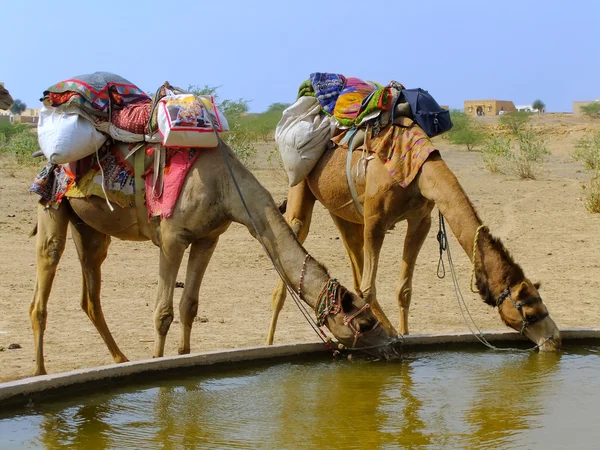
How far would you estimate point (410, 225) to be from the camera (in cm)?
747

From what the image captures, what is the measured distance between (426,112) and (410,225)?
0.88m

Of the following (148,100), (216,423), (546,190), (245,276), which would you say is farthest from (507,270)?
(546,190)

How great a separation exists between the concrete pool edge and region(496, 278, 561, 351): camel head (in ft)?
1.10

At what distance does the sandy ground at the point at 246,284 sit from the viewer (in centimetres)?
789

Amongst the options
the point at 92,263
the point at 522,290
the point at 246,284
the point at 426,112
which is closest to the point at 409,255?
the point at 426,112

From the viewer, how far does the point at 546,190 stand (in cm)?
1878

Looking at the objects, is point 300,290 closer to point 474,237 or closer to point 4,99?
point 474,237

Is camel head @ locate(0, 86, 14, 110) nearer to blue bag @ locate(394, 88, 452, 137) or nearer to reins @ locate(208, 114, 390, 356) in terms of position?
reins @ locate(208, 114, 390, 356)

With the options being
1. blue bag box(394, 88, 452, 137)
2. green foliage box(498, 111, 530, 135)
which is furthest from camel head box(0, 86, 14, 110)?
green foliage box(498, 111, 530, 135)

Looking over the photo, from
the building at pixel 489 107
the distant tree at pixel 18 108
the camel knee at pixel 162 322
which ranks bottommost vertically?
the camel knee at pixel 162 322

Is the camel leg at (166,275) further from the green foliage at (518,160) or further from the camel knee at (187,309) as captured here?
the green foliage at (518,160)

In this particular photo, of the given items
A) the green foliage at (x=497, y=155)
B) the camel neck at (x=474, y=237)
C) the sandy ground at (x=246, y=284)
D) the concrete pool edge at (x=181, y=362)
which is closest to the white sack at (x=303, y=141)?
the sandy ground at (x=246, y=284)

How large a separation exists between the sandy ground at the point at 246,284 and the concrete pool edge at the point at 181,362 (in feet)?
5.39

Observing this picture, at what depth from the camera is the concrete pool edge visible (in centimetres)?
475
